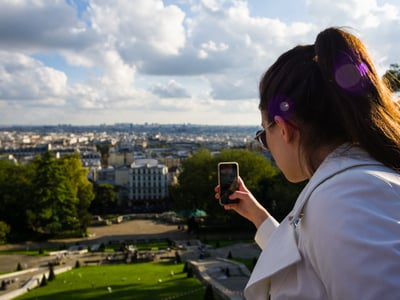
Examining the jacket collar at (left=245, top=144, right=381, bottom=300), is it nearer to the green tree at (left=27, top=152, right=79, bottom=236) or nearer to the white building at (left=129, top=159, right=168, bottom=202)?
the green tree at (left=27, top=152, right=79, bottom=236)

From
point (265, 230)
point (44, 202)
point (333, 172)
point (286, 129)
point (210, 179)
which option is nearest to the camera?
point (333, 172)

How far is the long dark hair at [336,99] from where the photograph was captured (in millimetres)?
1689

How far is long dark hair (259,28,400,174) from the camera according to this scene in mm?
1689

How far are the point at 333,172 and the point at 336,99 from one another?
0.34 m

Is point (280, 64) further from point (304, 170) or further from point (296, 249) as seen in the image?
point (296, 249)

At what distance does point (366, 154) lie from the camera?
5.50 ft

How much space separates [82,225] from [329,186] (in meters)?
44.0

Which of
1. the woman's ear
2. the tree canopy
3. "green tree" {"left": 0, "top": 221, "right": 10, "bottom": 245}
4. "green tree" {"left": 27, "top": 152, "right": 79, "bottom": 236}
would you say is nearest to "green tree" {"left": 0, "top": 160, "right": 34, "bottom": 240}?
the tree canopy

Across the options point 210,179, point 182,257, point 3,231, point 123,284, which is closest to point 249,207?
point 123,284

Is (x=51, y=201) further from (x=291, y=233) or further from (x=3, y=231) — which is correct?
(x=291, y=233)

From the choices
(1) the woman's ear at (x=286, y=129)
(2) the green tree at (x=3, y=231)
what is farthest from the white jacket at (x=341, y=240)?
(2) the green tree at (x=3, y=231)

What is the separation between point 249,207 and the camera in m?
3.16

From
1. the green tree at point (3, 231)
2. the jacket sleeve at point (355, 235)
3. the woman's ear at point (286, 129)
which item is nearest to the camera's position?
the jacket sleeve at point (355, 235)

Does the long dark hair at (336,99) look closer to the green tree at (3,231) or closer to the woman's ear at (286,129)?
the woman's ear at (286,129)
